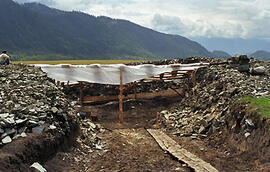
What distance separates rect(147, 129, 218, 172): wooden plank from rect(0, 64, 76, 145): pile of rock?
14.4ft

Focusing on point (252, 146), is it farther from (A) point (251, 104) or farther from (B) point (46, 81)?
(B) point (46, 81)

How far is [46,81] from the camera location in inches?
509

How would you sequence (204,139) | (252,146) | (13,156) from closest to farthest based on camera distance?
(13,156)
(252,146)
(204,139)

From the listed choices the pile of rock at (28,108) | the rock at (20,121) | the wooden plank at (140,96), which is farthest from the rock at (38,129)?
the wooden plank at (140,96)

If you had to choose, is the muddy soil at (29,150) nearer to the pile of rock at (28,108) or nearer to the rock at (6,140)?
the rock at (6,140)

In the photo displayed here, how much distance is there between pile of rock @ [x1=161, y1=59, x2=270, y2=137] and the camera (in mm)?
12867

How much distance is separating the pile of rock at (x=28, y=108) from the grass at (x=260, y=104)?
7456 millimetres

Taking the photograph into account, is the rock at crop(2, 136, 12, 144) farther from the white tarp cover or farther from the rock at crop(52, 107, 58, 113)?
the white tarp cover

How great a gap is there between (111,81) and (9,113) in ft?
31.8

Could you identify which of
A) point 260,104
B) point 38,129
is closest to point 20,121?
point 38,129

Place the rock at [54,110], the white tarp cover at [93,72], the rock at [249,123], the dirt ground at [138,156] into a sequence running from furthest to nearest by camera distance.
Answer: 1. the white tarp cover at [93,72]
2. the rock at [54,110]
3. the rock at [249,123]
4. the dirt ground at [138,156]

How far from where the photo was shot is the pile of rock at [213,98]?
12867mm

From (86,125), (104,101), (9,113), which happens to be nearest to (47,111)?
(9,113)

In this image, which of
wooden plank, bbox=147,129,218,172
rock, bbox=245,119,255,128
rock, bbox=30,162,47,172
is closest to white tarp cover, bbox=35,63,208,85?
wooden plank, bbox=147,129,218,172
